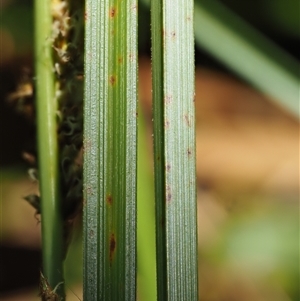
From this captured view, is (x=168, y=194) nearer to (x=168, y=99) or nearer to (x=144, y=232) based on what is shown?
(x=168, y=99)

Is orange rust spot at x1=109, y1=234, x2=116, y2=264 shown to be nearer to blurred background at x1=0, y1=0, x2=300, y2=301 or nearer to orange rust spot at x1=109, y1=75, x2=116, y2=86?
orange rust spot at x1=109, y1=75, x2=116, y2=86

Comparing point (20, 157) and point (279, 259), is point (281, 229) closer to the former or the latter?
point (279, 259)

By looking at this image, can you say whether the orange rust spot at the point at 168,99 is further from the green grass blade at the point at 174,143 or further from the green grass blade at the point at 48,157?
the green grass blade at the point at 48,157

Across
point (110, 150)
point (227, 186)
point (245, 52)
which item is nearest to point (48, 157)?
point (110, 150)

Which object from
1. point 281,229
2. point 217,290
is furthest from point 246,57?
point 217,290

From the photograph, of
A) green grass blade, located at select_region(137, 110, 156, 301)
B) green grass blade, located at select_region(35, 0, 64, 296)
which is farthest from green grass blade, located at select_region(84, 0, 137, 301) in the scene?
green grass blade, located at select_region(137, 110, 156, 301)
